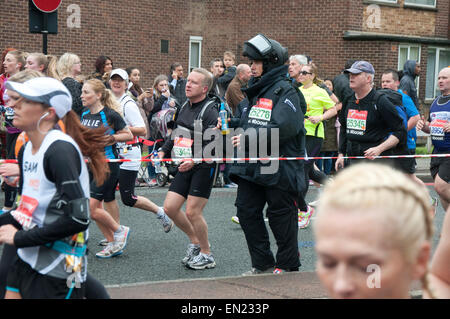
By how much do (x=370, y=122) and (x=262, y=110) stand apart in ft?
5.68

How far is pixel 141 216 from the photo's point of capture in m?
9.73

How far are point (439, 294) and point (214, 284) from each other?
3.58 m

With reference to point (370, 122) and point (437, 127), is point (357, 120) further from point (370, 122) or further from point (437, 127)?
point (437, 127)

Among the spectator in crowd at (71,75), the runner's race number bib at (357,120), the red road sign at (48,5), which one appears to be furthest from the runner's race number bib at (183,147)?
the red road sign at (48,5)

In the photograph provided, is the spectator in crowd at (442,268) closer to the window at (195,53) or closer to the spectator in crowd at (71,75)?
the spectator in crowd at (71,75)

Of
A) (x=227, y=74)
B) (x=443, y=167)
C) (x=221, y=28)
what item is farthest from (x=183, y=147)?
(x=221, y=28)

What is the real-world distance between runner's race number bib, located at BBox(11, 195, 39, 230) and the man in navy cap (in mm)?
4582

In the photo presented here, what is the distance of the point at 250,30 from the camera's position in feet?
76.1

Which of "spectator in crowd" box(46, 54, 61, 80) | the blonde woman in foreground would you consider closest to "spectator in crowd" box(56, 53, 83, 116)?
"spectator in crowd" box(46, 54, 61, 80)

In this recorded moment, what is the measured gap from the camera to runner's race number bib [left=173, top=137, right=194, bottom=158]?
6.93 meters

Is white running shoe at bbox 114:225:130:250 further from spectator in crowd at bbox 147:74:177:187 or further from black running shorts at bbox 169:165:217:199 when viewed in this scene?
spectator in crowd at bbox 147:74:177:187

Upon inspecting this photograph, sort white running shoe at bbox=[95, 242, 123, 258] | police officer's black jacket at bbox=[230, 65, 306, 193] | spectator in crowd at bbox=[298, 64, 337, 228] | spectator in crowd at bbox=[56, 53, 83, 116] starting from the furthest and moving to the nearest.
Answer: spectator in crowd at bbox=[298, 64, 337, 228]
spectator in crowd at bbox=[56, 53, 83, 116]
white running shoe at bbox=[95, 242, 123, 258]
police officer's black jacket at bbox=[230, 65, 306, 193]

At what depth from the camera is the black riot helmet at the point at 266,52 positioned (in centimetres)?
611

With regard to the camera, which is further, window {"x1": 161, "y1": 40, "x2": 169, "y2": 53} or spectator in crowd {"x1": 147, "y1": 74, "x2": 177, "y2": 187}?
window {"x1": 161, "y1": 40, "x2": 169, "y2": 53}
